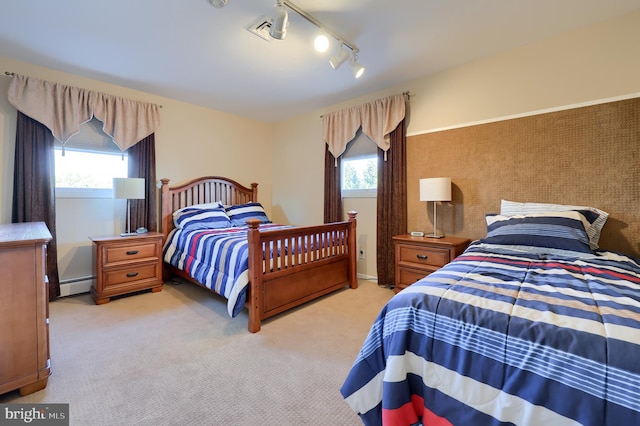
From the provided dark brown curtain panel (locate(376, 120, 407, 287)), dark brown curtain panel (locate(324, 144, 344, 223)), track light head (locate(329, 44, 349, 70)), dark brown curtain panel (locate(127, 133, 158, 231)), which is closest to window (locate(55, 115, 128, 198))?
dark brown curtain panel (locate(127, 133, 158, 231))

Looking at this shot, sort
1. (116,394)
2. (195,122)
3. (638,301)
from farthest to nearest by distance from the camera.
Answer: (195,122) < (116,394) < (638,301)

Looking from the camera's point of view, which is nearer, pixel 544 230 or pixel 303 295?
pixel 544 230

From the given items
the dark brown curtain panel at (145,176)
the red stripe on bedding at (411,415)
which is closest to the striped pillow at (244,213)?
the dark brown curtain panel at (145,176)

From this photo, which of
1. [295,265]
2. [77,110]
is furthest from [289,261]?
[77,110]

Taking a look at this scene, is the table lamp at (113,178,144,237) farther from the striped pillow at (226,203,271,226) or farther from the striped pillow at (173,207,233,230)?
the striped pillow at (226,203,271,226)

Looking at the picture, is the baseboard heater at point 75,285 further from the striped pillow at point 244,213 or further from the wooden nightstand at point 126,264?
the striped pillow at point 244,213

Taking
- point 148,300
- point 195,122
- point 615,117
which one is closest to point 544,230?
point 615,117

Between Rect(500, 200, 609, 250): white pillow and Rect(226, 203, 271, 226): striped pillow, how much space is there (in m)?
2.92

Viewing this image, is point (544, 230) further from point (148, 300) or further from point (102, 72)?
point (102, 72)

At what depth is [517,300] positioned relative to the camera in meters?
1.04

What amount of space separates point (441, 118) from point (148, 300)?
370 centimetres

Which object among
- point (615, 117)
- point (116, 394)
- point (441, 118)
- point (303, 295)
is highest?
point (441, 118)

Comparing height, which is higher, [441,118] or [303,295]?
[441,118]

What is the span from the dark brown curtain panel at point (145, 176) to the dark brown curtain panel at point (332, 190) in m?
2.23
